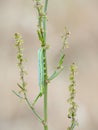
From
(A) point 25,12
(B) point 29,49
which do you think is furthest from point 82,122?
(A) point 25,12

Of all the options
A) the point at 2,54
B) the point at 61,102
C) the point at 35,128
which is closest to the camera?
the point at 35,128

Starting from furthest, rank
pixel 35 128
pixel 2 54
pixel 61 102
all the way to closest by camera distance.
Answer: pixel 2 54 < pixel 61 102 < pixel 35 128

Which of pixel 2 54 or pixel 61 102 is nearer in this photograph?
pixel 61 102

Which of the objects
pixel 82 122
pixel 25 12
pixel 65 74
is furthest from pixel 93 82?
pixel 25 12

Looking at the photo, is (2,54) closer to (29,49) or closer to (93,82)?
(29,49)

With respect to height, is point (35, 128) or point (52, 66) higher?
point (52, 66)

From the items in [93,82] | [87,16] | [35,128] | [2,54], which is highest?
[87,16]

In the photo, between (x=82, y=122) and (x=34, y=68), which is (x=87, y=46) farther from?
(x=82, y=122)
